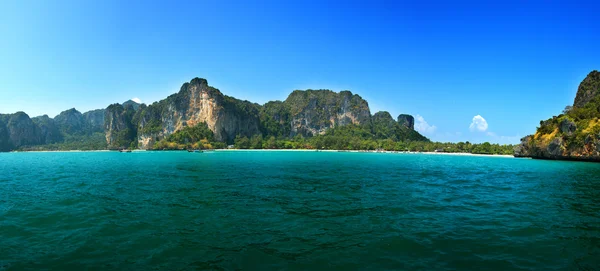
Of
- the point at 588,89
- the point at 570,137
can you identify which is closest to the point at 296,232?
the point at 570,137

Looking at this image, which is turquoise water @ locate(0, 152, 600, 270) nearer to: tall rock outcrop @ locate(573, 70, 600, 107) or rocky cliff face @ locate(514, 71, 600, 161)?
rocky cliff face @ locate(514, 71, 600, 161)

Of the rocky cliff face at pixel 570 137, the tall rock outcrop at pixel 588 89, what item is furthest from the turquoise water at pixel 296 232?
the tall rock outcrop at pixel 588 89

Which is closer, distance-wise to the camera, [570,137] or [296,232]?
[296,232]

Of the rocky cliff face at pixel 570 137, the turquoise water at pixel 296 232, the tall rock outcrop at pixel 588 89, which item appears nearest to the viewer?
the turquoise water at pixel 296 232

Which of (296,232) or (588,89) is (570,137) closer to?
(588,89)

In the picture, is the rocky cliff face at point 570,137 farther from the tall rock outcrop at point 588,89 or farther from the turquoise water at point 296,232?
the turquoise water at point 296,232

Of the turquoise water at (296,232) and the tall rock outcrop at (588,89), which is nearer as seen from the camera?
the turquoise water at (296,232)

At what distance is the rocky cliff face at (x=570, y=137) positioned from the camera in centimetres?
8881

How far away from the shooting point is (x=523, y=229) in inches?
599

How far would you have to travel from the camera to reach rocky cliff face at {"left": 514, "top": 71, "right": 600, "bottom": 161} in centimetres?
8881

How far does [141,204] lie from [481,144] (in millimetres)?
209799

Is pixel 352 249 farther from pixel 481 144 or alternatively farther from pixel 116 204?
pixel 481 144

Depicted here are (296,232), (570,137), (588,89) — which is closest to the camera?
(296,232)

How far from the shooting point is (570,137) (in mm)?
95062
